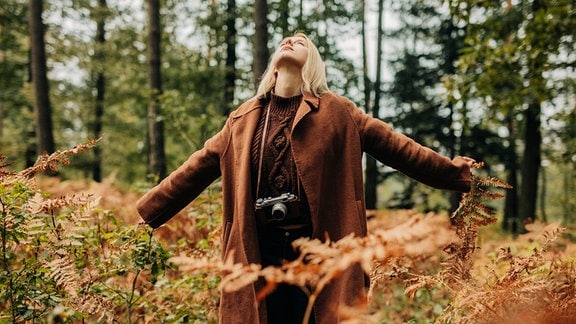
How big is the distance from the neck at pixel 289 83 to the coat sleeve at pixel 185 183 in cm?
43

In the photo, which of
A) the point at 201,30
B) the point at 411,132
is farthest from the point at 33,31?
the point at 411,132

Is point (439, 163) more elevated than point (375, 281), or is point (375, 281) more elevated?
point (439, 163)

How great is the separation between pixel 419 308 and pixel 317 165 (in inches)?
139

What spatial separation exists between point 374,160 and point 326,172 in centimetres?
1384

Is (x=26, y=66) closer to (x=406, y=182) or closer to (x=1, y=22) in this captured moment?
(x=1, y=22)

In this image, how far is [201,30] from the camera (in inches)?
583

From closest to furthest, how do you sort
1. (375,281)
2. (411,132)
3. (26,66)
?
(375,281), (26,66), (411,132)

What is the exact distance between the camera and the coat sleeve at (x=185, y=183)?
295cm

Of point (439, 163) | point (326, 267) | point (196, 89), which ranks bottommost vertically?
point (326, 267)

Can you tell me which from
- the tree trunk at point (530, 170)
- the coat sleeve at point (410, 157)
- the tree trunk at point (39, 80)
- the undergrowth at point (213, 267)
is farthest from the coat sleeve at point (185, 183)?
the tree trunk at point (530, 170)

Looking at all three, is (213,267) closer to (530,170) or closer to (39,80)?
(39,80)

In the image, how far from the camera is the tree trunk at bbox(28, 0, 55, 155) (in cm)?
974

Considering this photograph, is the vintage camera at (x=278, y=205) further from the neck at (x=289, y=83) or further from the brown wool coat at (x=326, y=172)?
the neck at (x=289, y=83)

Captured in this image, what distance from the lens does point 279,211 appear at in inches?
101
